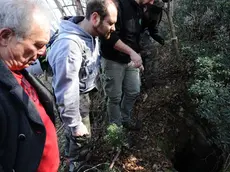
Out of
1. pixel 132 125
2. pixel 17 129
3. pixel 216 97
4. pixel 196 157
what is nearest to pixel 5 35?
pixel 17 129

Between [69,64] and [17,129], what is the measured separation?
3.07 ft

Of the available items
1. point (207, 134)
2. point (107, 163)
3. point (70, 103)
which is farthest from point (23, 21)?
point (207, 134)

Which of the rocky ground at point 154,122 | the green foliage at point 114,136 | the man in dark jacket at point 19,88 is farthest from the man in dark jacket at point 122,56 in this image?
the man in dark jacket at point 19,88

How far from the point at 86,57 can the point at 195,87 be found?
1.50m

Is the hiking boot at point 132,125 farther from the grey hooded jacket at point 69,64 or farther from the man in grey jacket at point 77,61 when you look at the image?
the grey hooded jacket at point 69,64

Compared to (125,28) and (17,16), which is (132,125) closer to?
(125,28)

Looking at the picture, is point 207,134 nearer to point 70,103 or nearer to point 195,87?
point 195,87

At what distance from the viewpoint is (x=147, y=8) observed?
11.8 ft

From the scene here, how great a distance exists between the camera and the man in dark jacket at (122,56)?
3.04 meters

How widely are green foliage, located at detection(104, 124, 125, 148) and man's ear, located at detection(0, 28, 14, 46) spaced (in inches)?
73.2

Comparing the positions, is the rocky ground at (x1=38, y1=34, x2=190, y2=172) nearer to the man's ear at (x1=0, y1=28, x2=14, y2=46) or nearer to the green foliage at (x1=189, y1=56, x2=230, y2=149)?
the green foliage at (x1=189, y1=56, x2=230, y2=149)

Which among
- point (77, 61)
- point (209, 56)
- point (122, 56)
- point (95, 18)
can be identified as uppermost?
point (95, 18)

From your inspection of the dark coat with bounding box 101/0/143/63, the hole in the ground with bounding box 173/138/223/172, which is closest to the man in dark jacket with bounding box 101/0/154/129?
the dark coat with bounding box 101/0/143/63

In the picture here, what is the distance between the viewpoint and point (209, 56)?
3.93 metres
